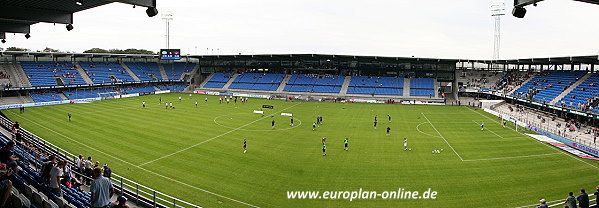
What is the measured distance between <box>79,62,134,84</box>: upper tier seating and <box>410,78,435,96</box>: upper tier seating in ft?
212

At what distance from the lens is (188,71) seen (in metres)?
94.2

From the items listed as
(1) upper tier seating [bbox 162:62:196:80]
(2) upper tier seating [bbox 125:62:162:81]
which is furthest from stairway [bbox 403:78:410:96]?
(2) upper tier seating [bbox 125:62:162:81]

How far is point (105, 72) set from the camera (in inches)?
2940

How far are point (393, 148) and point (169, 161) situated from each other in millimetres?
17404

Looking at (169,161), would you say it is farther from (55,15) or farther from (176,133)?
(55,15)

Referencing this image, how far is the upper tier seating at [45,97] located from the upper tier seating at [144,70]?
21923mm

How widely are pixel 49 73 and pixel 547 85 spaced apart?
89912 mm

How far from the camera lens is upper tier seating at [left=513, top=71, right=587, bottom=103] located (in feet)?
160

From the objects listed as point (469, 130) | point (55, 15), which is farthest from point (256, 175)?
point (469, 130)

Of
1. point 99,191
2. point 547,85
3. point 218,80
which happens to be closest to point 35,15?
point 99,191

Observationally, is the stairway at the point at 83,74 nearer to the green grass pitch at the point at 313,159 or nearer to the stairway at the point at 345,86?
the green grass pitch at the point at 313,159

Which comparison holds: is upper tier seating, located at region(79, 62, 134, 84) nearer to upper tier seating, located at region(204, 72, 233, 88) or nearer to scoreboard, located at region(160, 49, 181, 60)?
scoreboard, located at region(160, 49, 181, 60)

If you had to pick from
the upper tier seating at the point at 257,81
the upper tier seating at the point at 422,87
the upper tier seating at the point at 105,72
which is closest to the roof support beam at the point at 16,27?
the upper tier seating at the point at 105,72

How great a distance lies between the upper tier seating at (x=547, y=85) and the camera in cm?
4881
